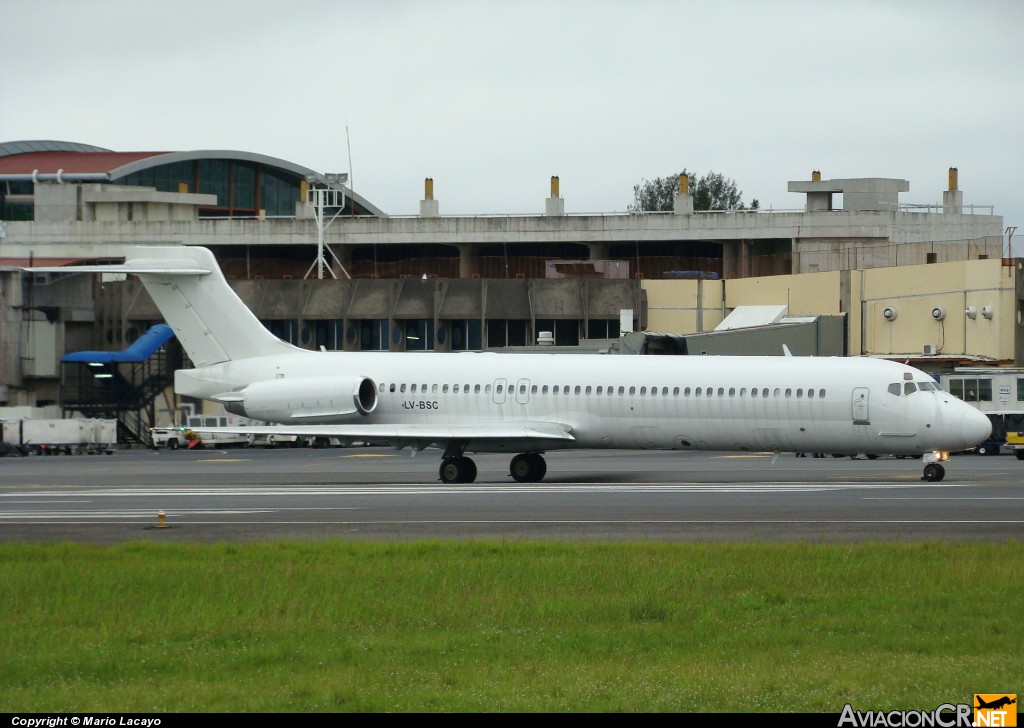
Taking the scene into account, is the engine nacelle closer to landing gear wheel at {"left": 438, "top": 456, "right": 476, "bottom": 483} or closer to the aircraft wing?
the aircraft wing

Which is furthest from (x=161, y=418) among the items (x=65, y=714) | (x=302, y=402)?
(x=65, y=714)

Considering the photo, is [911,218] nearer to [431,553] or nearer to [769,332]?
[769,332]

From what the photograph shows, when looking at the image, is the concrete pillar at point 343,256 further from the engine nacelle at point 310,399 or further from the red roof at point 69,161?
the engine nacelle at point 310,399

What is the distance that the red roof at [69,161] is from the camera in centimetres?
10094

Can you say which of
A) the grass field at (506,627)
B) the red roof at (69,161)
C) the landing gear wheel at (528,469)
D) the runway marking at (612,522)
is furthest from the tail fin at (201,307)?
the red roof at (69,161)

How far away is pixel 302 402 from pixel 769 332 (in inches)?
1092

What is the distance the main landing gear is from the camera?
34.7 metres

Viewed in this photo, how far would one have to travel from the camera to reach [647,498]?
2789 centimetres

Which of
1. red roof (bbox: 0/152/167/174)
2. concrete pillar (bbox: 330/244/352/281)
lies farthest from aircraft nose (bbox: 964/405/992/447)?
red roof (bbox: 0/152/167/174)

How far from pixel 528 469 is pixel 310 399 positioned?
6.04 meters

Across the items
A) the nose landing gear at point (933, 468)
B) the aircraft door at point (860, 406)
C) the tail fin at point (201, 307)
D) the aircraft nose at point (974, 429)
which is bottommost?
the nose landing gear at point (933, 468)

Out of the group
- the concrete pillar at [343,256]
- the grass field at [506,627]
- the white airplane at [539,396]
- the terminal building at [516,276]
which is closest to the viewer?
the grass field at [506,627]

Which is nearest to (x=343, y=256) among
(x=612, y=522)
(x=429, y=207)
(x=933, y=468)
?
(x=429, y=207)

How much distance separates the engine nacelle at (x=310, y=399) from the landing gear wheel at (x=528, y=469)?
425 centimetres
